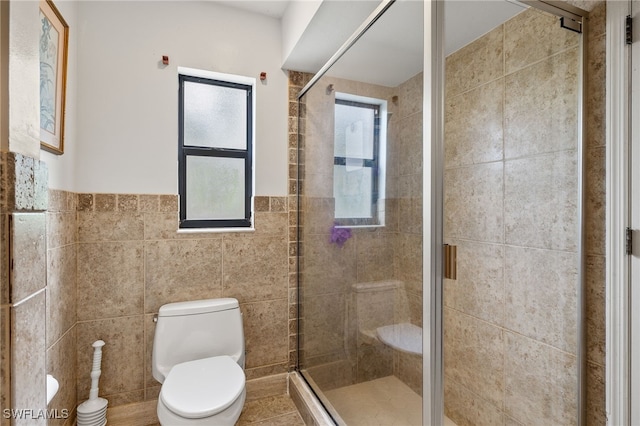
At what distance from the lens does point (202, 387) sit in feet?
5.07

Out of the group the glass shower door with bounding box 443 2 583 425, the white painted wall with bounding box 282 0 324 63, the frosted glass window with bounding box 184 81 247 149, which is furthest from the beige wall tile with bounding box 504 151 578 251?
the frosted glass window with bounding box 184 81 247 149

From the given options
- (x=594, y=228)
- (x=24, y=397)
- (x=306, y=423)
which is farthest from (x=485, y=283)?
(x=24, y=397)

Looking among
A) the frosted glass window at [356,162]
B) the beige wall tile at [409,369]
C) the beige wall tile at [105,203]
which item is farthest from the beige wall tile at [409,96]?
the beige wall tile at [105,203]

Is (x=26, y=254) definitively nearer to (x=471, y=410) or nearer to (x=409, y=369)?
(x=409, y=369)

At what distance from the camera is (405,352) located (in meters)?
1.27

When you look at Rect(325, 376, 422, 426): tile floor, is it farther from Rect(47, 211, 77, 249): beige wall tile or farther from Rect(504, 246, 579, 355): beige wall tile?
Rect(47, 211, 77, 249): beige wall tile

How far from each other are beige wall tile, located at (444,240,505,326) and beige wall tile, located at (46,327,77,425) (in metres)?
1.95

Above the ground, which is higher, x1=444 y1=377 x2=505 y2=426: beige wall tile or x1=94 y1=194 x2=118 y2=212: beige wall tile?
x1=94 y1=194 x2=118 y2=212: beige wall tile

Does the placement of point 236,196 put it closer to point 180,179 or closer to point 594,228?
point 180,179

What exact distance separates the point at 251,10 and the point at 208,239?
1.56 m

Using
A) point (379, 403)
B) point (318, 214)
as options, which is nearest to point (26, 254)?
point (379, 403)

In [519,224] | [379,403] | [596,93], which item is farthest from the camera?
[519,224]

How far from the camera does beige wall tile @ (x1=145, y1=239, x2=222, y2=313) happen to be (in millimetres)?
1949

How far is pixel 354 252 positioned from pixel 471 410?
1.09 m
